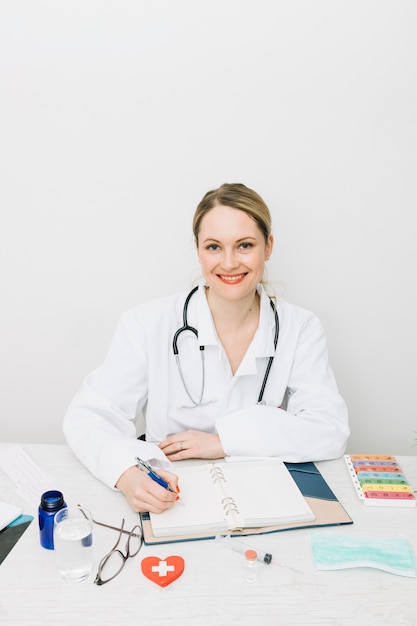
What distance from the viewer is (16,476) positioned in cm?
135

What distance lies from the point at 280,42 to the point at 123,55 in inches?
20.7

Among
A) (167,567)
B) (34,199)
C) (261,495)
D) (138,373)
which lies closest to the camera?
(167,567)

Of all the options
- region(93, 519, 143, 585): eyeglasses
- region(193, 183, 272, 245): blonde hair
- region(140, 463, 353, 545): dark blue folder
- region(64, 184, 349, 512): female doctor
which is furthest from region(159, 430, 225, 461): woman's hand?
region(193, 183, 272, 245): blonde hair

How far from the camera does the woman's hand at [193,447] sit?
1.45 meters

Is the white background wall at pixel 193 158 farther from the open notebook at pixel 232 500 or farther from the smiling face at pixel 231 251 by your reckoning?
the open notebook at pixel 232 500

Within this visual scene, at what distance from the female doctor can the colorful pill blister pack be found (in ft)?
0.31

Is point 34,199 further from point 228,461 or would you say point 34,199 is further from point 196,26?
point 228,461

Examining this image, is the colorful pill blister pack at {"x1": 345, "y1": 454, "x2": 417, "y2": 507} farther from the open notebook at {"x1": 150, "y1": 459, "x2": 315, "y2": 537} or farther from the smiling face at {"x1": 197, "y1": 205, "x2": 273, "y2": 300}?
the smiling face at {"x1": 197, "y1": 205, "x2": 273, "y2": 300}

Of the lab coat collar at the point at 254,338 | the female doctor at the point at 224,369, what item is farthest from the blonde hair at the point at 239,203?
the lab coat collar at the point at 254,338

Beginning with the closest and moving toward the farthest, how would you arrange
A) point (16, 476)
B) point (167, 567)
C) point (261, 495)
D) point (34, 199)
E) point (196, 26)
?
point (167, 567) < point (261, 495) < point (16, 476) < point (196, 26) < point (34, 199)

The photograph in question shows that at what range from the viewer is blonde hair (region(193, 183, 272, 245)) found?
1.58 meters

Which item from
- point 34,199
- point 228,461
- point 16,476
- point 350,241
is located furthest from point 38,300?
point 350,241

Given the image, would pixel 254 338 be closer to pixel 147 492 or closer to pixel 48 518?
pixel 147 492

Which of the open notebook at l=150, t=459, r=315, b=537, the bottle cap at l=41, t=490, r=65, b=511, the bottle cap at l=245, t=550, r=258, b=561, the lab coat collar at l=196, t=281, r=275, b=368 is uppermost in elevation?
the lab coat collar at l=196, t=281, r=275, b=368
